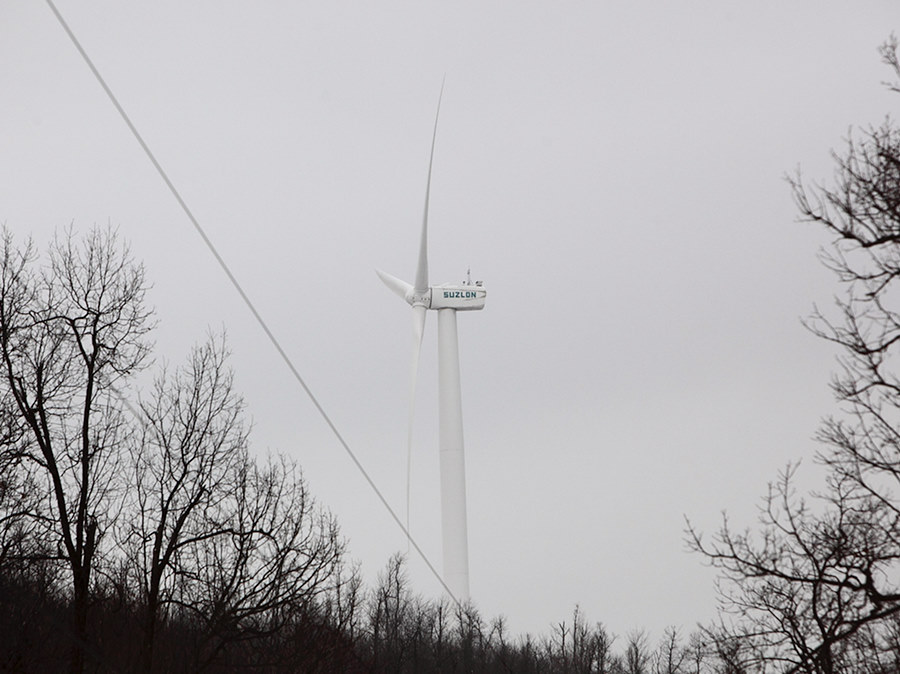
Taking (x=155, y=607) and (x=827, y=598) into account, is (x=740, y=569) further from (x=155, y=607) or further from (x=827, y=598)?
(x=155, y=607)

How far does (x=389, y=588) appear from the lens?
85.3 m

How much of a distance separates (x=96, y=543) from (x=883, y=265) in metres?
14.7

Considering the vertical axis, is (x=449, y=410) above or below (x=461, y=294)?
below

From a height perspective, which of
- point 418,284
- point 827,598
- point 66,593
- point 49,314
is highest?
point 418,284

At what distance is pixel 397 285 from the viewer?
64062mm

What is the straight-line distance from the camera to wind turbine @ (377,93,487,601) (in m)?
61.7

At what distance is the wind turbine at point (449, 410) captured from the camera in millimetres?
61719

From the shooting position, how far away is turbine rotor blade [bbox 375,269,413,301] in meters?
62.8

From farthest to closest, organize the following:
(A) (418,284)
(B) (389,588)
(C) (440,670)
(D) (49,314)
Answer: (B) (389,588)
(C) (440,670)
(A) (418,284)
(D) (49,314)

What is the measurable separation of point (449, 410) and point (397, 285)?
7.48 metres

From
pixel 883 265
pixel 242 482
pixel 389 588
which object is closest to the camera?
pixel 883 265

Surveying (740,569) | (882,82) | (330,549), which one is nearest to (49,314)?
(330,549)

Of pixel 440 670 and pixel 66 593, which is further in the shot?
pixel 440 670

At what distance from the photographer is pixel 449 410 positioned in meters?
61.7
